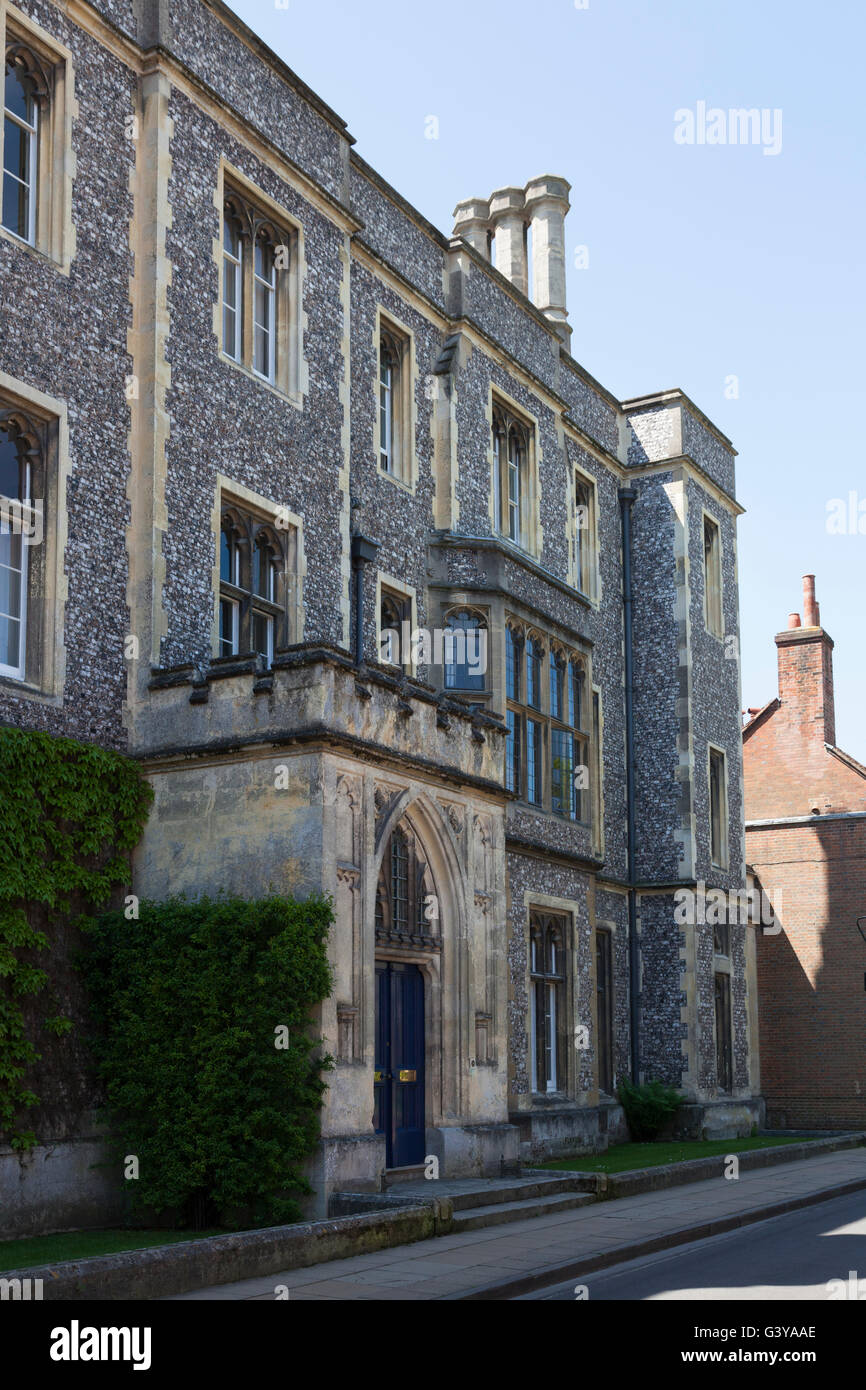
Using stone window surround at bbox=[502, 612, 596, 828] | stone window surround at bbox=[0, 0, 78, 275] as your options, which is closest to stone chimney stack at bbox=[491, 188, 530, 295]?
stone window surround at bbox=[502, 612, 596, 828]

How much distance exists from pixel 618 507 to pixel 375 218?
857 centimetres

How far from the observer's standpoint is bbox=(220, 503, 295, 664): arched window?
15148 mm

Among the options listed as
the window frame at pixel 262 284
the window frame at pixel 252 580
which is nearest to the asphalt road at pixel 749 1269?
the window frame at pixel 252 580

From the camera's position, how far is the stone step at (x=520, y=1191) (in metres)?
13.0

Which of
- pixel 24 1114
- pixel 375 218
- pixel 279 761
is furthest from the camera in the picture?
pixel 375 218

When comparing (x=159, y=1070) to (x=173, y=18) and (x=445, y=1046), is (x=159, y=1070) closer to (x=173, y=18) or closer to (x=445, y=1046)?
(x=445, y=1046)

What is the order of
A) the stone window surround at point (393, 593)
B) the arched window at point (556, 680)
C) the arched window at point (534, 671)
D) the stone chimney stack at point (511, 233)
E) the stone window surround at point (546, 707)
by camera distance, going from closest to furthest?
1. the stone window surround at point (393, 593)
2. the stone window surround at point (546, 707)
3. the arched window at point (534, 671)
4. the arched window at point (556, 680)
5. the stone chimney stack at point (511, 233)

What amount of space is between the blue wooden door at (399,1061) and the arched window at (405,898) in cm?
32

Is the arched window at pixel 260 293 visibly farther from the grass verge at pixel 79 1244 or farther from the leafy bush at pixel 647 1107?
the leafy bush at pixel 647 1107

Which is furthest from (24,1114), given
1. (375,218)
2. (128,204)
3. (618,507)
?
(618,507)

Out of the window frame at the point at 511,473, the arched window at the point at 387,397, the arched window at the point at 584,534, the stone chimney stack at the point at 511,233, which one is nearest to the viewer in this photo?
the arched window at the point at 387,397

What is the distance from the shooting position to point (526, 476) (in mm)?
22016

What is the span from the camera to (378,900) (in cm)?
1405

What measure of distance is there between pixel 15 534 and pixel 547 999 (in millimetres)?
10376
